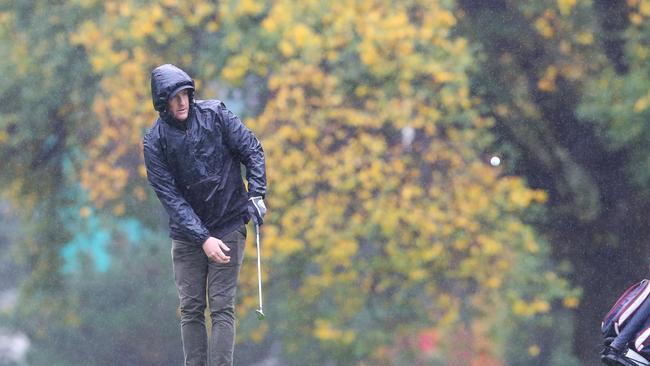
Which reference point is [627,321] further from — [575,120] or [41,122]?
[41,122]

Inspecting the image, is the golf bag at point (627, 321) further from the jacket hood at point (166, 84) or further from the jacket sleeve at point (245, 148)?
the jacket hood at point (166, 84)

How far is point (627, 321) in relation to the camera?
491 centimetres

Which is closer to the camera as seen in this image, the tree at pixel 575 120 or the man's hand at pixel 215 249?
the man's hand at pixel 215 249

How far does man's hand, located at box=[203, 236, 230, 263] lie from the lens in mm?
4723

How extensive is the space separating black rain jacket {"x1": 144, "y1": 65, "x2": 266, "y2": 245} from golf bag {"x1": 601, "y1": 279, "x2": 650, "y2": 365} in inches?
67.4

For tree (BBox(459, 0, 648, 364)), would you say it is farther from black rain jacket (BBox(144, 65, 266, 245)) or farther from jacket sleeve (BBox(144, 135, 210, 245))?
jacket sleeve (BBox(144, 135, 210, 245))

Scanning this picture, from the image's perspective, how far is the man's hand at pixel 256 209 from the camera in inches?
187

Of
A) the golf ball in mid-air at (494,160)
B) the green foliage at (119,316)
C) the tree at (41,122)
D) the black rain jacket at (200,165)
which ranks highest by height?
the tree at (41,122)

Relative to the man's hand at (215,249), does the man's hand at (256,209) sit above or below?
above

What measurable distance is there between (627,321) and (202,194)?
6.58ft

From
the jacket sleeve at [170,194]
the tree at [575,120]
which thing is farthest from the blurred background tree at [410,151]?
the jacket sleeve at [170,194]

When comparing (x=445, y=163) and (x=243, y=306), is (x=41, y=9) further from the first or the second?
(x=445, y=163)

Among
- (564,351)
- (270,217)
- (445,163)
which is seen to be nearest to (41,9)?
(270,217)

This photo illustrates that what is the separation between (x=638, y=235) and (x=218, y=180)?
446 centimetres
